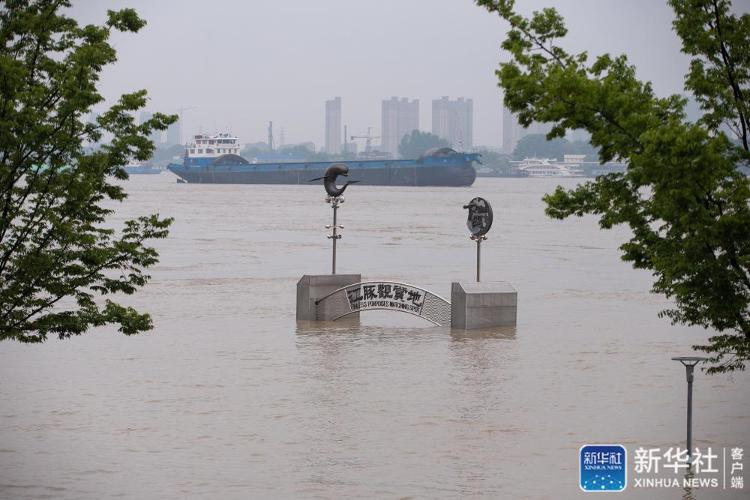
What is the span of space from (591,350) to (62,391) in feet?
43.4

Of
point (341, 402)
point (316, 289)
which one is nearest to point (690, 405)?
point (341, 402)

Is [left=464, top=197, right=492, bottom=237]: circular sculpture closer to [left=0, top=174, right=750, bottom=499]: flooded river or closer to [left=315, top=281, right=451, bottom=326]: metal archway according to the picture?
[left=315, top=281, right=451, bottom=326]: metal archway

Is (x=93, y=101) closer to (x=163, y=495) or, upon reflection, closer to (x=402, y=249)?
(x=163, y=495)

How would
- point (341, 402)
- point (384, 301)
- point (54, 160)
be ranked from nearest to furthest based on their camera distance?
point (54, 160) < point (341, 402) < point (384, 301)

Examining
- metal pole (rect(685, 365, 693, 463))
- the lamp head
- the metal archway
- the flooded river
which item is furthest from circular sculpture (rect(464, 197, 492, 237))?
the lamp head

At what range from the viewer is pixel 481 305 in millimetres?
30891

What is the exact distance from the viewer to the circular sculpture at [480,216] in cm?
3148

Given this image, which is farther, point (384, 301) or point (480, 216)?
point (480, 216)

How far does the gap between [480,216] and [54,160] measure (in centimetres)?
1853

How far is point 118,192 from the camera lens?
49.4 feet

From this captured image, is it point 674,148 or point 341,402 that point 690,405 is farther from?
point 341,402

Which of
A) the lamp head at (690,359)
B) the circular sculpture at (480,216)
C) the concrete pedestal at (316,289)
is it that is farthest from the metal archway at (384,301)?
the lamp head at (690,359)

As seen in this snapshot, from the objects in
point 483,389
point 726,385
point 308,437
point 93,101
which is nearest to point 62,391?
point 308,437

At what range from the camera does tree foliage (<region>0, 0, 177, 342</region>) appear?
549 inches
